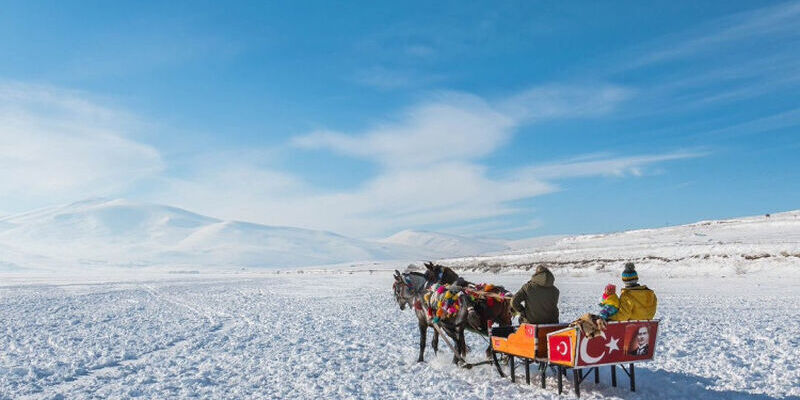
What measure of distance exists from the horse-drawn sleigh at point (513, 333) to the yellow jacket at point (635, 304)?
0.39ft

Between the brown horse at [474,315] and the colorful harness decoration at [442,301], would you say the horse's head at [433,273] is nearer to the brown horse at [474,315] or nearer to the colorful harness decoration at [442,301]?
the colorful harness decoration at [442,301]

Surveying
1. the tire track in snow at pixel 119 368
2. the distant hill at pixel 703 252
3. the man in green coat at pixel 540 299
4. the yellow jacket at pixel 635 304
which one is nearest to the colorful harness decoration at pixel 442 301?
the man in green coat at pixel 540 299

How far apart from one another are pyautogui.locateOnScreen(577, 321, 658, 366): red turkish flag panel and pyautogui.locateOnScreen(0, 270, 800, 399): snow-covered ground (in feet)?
2.58

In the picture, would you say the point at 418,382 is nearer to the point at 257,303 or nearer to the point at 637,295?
the point at 637,295

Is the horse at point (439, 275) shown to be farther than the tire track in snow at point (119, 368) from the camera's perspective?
Yes

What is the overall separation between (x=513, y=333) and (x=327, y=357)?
192 inches

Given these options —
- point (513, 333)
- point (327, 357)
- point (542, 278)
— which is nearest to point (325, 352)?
point (327, 357)

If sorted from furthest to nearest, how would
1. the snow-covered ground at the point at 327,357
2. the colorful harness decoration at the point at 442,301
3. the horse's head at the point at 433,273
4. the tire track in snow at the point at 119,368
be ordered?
1. the horse's head at the point at 433,273
2. the colorful harness decoration at the point at 442,301
3. the tire track in snow at the point at 119,368
4. the snow-covered ground at the point at 327,357

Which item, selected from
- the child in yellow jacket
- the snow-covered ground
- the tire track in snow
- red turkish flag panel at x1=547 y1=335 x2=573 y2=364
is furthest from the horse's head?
the tire track in snow

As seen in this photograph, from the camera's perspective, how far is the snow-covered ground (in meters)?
9.39

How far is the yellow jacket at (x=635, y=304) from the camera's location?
816 cm

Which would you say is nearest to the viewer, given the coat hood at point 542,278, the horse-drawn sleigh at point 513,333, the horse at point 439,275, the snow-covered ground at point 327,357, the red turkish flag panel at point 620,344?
the red turkish flag panel at point 620,344

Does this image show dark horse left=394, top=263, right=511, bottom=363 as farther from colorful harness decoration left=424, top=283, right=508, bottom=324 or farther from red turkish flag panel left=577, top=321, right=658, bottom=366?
red turkish flag panel left=577, top=321, right=658, bottom=366

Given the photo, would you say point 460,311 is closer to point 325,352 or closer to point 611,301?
point 611,301
